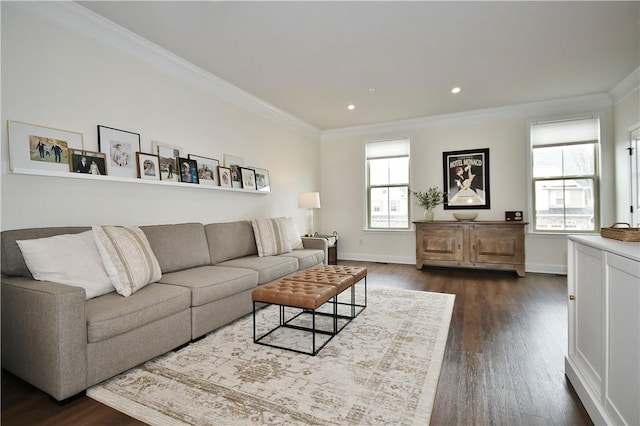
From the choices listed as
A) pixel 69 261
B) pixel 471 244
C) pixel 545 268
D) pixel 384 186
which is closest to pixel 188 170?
pixel 69 261

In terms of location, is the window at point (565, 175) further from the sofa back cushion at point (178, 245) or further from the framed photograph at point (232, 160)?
the sofa back cushion at point (178, 245)

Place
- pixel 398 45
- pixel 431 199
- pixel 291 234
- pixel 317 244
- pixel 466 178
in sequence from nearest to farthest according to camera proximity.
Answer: pixel 398 45
pixel 291 234
pixel 317 244
pixel 466 178
pixel 431 199

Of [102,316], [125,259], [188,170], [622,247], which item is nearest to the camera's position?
[622,247]

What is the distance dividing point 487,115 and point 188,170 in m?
4.87

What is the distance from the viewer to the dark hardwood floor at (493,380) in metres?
1.60

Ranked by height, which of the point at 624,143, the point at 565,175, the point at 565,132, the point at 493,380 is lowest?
the point at 493,380

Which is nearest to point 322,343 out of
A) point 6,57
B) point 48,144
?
point 48,144

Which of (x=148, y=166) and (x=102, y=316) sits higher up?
(x=148, y=166)

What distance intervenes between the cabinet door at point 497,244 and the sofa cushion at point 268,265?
10.1ft

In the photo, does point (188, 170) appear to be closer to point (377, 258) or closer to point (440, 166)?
point (377, 258)

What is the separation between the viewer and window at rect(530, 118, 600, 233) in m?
4.89

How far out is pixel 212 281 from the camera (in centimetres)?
264

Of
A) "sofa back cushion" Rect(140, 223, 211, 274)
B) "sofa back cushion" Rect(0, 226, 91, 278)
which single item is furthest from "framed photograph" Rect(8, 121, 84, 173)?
"sofa back cushion" Rect(140, 223, 211, 274)

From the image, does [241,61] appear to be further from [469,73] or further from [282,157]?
→ [469,73]
